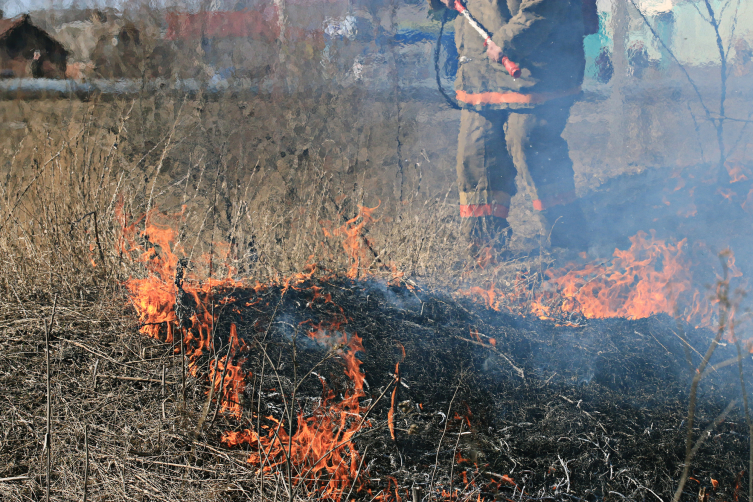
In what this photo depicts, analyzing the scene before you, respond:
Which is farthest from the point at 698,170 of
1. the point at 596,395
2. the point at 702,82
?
the point at 596,395

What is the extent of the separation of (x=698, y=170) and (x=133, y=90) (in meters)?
4.79

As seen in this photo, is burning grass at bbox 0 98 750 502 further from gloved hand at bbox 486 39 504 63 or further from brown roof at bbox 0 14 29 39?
gloved hand at bbox 486 39 504 63

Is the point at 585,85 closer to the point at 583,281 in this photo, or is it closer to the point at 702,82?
the point at 702,82

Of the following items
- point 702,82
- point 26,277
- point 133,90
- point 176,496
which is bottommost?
point 176,496

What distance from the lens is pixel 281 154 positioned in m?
Answer: 4.86

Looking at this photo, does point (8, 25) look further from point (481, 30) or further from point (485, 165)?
point (485, 165)

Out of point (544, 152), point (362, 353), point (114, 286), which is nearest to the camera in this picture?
point (362, 353)

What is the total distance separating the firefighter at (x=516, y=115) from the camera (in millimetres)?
3707

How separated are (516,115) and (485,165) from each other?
0.45 m

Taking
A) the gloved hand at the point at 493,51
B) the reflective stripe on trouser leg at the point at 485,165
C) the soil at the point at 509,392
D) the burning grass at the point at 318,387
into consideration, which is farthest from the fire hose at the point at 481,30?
the soil at the point at 509,392

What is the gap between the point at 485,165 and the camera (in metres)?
3.84

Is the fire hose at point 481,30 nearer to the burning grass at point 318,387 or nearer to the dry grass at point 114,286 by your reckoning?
the dry grass at point 114,286

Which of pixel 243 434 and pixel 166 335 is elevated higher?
pixel 166 335

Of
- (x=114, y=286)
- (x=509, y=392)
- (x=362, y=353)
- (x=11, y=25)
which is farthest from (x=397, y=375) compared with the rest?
(x=11, y=25)
